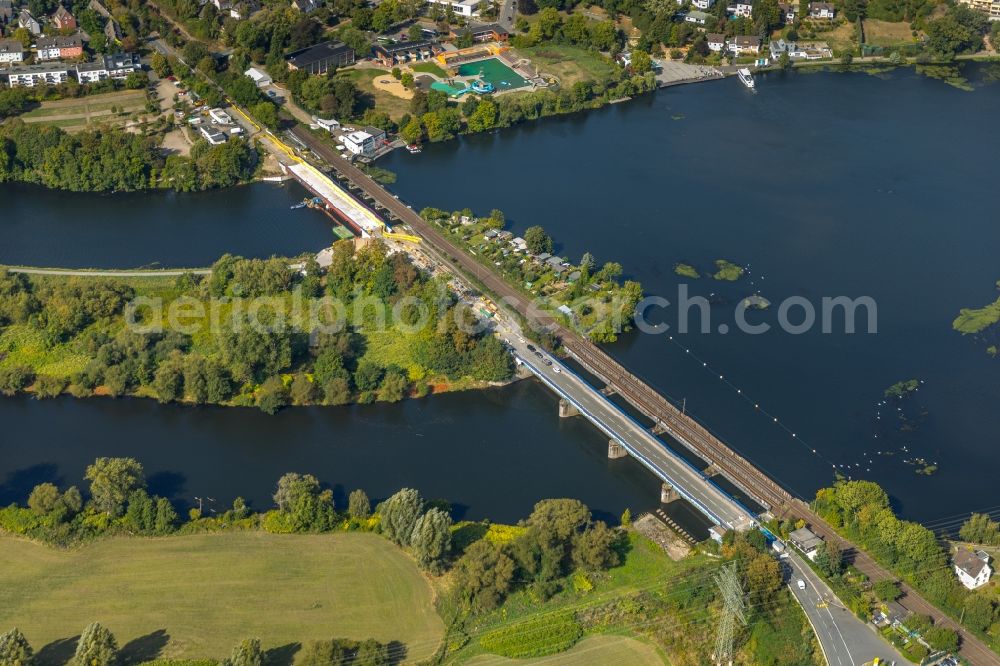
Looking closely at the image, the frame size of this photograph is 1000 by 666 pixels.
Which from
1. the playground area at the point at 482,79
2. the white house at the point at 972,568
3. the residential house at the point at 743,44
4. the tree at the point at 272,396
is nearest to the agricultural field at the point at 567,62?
the playground area at the point at 482,79

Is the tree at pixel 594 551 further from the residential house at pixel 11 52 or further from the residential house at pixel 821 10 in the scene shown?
→ the residential house at pixel 821 10

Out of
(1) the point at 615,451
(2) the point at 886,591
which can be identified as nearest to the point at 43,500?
(1) the point at 615,451

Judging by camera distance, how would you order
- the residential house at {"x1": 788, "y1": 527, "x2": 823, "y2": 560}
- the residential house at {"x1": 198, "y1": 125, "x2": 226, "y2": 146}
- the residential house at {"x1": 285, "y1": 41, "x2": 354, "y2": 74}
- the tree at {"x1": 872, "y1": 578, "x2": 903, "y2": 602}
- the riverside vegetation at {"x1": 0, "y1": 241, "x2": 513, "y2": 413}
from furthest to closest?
1. the residential house at {"x1": 285, "y1": 41, "x2": 354, "y2": 74}
2. the residential house at {"x1": 198, "y1": 125, "x2": 226, "y2": 146}
3. the riverside vegetation at {"x1": 0, "y1": 241, "x2": 513, "y2": 413}
4. the residential house at {"x1": 788, "y1": 527, "x2": 823, "y2": 560}
5. the tree at {"x1": 872, "y1": 578, "x2": 903, "y2": 602}

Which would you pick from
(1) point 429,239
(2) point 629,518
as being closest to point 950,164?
(1) point 429,239

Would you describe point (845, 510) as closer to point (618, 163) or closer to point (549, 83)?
point (618, 163)

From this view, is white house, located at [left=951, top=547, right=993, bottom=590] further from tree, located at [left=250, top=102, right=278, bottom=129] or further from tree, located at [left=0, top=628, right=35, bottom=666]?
tree, located at [left=250, top=102, right=278, bottom=129]

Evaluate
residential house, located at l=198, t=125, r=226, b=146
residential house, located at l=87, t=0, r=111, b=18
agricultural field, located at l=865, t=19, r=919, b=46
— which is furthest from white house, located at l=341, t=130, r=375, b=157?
agricultural field, located at l=865, t=19, r=919, b=46
